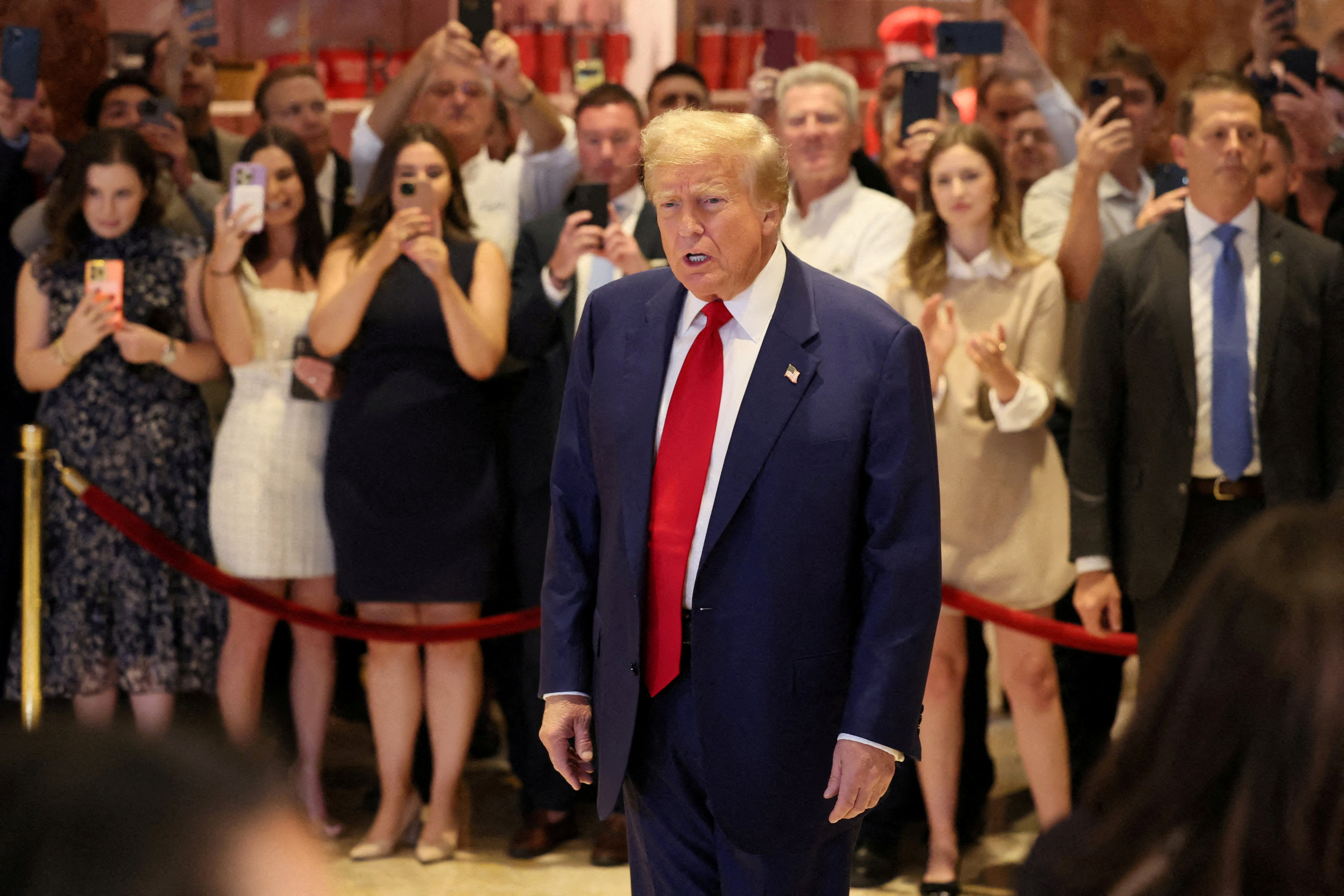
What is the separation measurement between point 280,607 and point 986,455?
1.78 m

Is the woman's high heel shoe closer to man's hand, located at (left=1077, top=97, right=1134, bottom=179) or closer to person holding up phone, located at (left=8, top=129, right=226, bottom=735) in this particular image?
person holding up phone, located at (left=8, top=129, right=226, bottom=735)

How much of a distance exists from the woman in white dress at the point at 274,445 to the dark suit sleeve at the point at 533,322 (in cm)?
49

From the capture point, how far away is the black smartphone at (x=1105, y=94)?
409cm

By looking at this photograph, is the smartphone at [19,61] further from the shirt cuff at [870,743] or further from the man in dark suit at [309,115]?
the shirt cuff at [870,743]

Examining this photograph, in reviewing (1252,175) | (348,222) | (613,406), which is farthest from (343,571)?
(1252,175)

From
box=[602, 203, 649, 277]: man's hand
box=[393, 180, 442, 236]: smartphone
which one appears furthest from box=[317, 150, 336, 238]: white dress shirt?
box=[602, 203, 649, 277]: man's hand

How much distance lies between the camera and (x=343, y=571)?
4.07m

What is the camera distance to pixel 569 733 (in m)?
2.51

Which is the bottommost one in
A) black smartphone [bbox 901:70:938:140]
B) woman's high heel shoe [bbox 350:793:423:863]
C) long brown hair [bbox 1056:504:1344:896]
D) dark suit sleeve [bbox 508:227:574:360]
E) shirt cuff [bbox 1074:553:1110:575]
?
woman's high heel shoe [bbox 350:793:423:863]

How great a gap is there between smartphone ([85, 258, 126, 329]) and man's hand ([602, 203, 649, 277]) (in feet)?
4.06

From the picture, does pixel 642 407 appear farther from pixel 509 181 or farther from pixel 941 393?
pixel 509 181

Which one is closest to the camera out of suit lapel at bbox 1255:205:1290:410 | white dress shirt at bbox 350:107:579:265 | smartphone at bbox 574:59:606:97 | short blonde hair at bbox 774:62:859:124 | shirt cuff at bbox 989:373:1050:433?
suit lapel at bbox 1255:205:1290:410

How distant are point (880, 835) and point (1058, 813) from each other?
1.46 feet

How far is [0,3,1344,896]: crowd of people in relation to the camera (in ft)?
11.5
